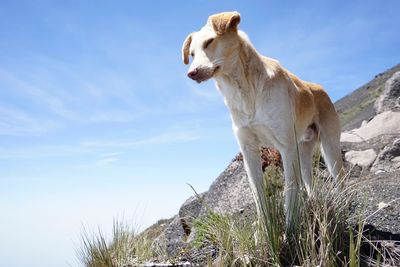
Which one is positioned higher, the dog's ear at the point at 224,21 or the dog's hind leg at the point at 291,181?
the dog's ear at the point at 224,21

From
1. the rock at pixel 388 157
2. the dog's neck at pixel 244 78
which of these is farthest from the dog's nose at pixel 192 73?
the rock at pixel 388 157

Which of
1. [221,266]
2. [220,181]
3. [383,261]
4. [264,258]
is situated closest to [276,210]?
[264,258]

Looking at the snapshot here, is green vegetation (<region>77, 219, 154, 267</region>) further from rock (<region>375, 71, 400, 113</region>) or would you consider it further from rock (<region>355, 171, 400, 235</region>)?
rock (<region>375, 71, 400, 113</region>)

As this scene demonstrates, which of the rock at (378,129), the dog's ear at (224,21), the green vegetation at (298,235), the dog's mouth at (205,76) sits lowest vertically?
the green vegetation at (298,235)

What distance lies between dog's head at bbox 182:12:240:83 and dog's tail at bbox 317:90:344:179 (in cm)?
242

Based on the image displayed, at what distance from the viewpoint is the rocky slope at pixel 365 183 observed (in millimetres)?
7426

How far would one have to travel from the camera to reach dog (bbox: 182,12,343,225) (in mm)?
6219

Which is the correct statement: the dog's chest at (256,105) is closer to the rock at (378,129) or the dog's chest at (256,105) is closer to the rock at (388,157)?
the rock at (388,157)

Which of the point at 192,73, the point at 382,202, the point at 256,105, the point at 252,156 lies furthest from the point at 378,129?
the point at 192,73

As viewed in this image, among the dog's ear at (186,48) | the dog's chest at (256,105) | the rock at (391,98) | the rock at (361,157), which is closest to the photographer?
the dog's chest at (256,105)

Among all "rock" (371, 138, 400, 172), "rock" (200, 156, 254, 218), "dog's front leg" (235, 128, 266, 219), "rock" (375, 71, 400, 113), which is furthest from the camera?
"rock" (375, 71, 400, 113)

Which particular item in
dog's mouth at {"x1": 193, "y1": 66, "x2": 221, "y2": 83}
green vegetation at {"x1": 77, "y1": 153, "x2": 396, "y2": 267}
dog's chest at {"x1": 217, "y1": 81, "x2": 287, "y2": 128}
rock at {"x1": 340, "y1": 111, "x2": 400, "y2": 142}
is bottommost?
green vegetation at {"x1": 77, "y1": 153, "x2": 396, "y2": 267}

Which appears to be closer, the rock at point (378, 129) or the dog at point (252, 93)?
the dog at point (252, 93)

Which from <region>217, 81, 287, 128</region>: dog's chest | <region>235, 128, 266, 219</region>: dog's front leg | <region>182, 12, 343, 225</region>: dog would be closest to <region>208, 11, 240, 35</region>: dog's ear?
<region>182, 12, 343, 225</region>: dog
